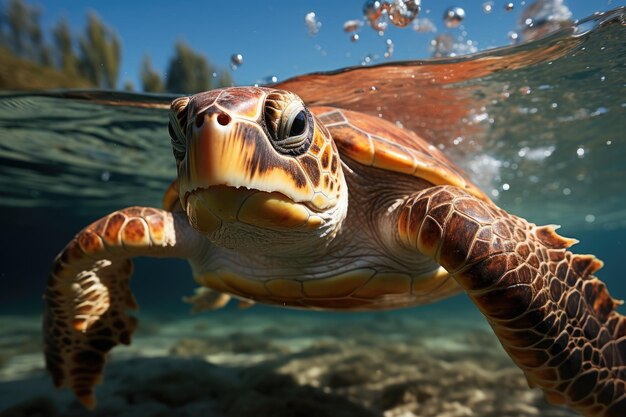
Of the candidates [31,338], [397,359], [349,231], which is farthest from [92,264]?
[31,338]

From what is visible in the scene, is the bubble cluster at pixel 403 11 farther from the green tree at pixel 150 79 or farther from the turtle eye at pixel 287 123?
the green tree at pixel 150 79

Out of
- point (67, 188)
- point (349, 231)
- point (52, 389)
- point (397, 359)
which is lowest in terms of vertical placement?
point (52, 389)

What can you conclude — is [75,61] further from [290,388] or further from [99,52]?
[290,388]

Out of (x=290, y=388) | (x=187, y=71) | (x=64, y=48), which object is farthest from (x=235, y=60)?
(x=290, y=388)

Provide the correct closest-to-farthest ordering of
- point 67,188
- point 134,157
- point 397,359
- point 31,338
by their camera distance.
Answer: point 397,359 < point 31,338 < point 134,157 < point 67,188

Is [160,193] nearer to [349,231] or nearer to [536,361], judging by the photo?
[349,231]
